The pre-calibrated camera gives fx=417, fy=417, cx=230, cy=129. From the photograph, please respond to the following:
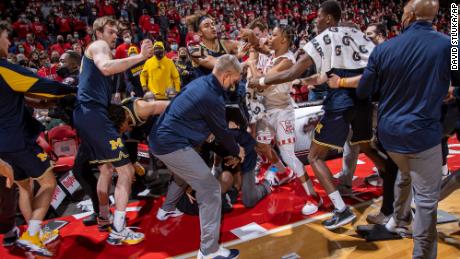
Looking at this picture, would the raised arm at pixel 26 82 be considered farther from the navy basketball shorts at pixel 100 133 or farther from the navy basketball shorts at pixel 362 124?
the navy basketball shorts at pixel 362 124

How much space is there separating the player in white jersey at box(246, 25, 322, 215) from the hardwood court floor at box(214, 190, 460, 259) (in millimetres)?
458

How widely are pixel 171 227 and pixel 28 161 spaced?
1391 mm

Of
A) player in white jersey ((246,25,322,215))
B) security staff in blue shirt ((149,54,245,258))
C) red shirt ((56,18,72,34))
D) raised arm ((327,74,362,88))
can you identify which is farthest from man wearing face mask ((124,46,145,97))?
red shirt ((56,18,72,34))

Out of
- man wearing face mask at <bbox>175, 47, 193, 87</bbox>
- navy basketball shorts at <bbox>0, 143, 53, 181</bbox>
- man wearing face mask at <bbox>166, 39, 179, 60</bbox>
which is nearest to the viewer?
navy basketball shorts at <bbox>0, 143, 53, 181</bbox>

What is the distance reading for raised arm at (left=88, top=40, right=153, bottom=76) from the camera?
11.0ft

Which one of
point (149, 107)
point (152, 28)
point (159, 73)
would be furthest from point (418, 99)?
point (152, 28)

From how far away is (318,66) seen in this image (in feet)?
Result: 11.2

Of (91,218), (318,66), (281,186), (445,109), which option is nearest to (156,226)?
(91,218)

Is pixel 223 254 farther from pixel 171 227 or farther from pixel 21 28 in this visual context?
pixel 21 28

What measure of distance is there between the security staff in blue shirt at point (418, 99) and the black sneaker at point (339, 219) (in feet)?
2.99

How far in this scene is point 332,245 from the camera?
3455 millimetres

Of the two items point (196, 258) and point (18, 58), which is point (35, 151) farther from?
point (18, 58)

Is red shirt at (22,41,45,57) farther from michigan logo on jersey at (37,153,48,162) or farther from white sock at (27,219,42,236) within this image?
white sock at (27,219,42,236)

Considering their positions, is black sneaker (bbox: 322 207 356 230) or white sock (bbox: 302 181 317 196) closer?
black sneaker (bbox: 322 207 356 230)
